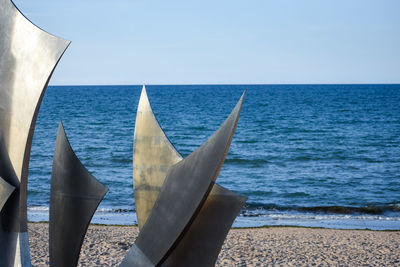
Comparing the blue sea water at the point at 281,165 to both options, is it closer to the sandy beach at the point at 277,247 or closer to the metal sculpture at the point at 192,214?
the sandy beach at the point at 277,247

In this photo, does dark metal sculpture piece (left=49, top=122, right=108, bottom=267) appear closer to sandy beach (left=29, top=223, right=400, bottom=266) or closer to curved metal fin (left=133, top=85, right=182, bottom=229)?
curved metal fin (left=133, top=85, right=182, bottom=229)

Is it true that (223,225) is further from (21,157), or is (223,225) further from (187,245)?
(21,157)

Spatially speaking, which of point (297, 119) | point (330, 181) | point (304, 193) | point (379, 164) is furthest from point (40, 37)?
point (297, 119)

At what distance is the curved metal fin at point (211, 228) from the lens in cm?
514

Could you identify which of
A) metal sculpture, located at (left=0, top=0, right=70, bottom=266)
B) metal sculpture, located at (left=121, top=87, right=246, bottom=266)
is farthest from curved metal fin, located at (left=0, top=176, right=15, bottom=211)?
metal sculpture, located at (left=121, top=87, right=246, bottom=266)

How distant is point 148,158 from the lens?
20.0ft

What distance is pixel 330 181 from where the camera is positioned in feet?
65.0

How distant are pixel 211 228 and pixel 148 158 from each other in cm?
134

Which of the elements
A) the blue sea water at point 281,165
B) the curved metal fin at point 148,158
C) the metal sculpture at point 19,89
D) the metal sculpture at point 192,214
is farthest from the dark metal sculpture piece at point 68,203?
the blue sea water at point 281,165

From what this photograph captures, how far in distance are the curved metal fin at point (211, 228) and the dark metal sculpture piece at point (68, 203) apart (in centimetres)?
121

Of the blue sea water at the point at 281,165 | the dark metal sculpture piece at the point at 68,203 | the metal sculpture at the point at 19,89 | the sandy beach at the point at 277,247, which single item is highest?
the metal sculpture at the point at 19,89

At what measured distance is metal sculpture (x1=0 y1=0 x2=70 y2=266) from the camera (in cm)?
543

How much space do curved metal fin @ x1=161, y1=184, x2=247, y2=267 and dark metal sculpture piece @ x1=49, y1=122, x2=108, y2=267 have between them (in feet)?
3.96

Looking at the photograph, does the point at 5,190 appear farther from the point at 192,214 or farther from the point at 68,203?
the point at 192,214
